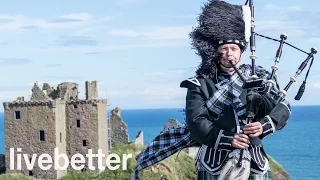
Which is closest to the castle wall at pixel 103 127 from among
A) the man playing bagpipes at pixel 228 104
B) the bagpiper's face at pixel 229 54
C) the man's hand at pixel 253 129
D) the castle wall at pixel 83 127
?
the castle wall at pixel 83 127

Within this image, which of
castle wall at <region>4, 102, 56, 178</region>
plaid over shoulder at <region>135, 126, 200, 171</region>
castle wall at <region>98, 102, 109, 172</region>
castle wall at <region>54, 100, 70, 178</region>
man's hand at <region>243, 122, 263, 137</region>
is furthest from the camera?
castle wall at <region>98, 102, 109, 172</region>

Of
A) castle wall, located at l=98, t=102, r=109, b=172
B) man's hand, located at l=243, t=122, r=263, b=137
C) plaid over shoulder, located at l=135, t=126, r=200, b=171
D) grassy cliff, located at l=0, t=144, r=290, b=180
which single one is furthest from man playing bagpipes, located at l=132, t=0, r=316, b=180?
castle wall, located at l=98, t=102, r=109, b=172

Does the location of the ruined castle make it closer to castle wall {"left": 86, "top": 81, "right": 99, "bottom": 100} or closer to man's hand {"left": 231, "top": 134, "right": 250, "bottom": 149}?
castle wall {"left": 86, "top": 81, "right": 99, "bottom": 100}

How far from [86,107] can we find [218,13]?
30.0 m

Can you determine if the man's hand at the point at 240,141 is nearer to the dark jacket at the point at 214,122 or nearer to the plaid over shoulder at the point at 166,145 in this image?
the dark jacket at the point at 214,122

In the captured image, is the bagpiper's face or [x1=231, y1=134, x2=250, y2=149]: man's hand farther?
the bagpiper's face

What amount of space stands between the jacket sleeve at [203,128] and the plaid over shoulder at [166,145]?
1.57ft

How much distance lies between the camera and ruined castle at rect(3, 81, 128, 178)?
117 feet

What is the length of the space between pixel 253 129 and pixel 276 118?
0.21 metres

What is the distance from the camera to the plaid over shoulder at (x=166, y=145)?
6160 millimetres

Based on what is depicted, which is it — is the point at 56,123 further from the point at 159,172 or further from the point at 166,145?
the point at 166,145

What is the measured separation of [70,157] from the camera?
3681cm

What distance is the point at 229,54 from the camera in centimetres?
577

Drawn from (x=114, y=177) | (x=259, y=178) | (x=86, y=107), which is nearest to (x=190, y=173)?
(x=114, y=177)
